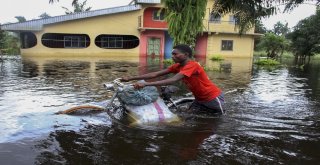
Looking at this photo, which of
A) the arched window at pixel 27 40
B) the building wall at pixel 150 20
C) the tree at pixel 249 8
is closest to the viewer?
the tree at pixel 249 8

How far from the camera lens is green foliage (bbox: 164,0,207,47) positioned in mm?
13516

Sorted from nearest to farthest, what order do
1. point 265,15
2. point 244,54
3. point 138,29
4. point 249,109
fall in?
1. point 249,109
2. point 265,15
3. point 138,29
4. point 244,54

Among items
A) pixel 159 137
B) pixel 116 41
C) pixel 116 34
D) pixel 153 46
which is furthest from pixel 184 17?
pixel 116 41

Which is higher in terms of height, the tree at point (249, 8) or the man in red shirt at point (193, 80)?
the tree at point (249, 8)

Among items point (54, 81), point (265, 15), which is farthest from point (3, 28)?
point (265, 15)

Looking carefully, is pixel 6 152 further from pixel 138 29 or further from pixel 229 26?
pixel 229 26

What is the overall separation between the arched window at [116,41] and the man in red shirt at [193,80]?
25406mm

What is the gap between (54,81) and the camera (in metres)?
11.6

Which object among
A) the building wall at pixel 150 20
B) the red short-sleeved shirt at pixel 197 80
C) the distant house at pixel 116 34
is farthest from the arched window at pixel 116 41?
the red short-sleeved shirt at pixel 197 80

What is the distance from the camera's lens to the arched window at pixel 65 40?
2892 cm

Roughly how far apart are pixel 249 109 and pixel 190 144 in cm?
305

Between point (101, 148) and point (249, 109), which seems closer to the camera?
point (101, 148)

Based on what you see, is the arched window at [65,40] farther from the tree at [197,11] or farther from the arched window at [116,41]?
the tree at [197,11]

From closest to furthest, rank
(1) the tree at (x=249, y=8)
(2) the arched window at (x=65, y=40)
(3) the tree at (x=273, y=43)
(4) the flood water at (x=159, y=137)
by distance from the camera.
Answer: (4) the flood water at (x=159, y=137) < (1) the tree at (x=249, y=8) < (2) the arched window at (x=65, y=40) < (3) the tree at (x=273, y=43)
